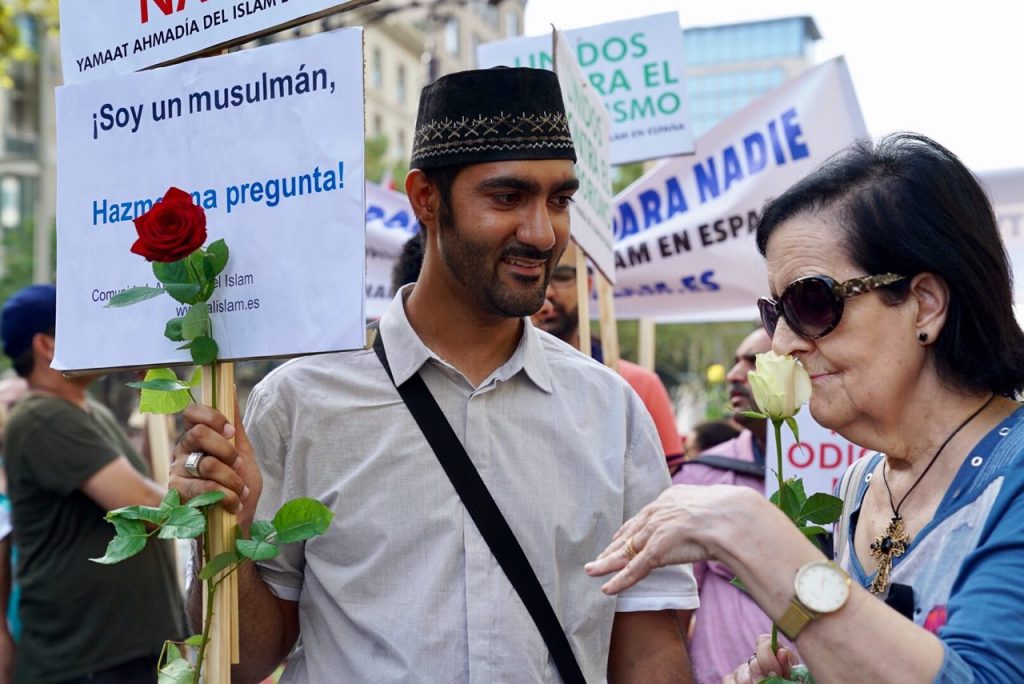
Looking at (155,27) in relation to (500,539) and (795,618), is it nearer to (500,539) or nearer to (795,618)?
(500,539)

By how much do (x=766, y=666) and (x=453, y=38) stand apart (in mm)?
57780

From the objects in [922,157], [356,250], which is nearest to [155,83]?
[356,250]

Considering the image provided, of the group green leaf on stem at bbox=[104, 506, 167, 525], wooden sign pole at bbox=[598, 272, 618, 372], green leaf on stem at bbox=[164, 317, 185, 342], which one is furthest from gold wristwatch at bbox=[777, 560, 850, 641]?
wooden sign pole at bbox=[598, 272, 618, 372]

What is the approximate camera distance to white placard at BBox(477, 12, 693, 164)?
526 centimetres

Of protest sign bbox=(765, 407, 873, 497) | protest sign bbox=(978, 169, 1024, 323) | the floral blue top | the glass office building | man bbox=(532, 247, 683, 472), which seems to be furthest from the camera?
the glass office building

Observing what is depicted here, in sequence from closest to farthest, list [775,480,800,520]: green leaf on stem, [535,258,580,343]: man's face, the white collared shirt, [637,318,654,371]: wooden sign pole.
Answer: [775,480,800,520]: green leaf on stem
the white collared shirt
[535,258,580,343]: man's face
[637,318,654,371]: wooden sign pole

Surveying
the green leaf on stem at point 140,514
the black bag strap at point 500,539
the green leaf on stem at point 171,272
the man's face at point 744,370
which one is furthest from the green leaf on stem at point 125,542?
the man's face at point 744,370

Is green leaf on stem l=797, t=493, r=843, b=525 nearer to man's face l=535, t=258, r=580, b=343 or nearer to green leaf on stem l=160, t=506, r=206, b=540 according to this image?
green leaf on stem l=160, t=506, r=206, b=540

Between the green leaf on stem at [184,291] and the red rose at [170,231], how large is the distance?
0.19 ft

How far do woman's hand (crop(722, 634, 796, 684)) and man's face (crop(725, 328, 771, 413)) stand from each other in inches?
103

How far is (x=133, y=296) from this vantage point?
2238 millimetres

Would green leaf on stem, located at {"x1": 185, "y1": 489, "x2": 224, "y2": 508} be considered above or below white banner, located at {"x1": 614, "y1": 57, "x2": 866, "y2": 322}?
below

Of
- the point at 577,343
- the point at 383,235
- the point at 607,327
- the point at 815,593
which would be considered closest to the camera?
the point at 815,593

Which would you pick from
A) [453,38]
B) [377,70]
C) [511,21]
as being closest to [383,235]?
[377,70]
